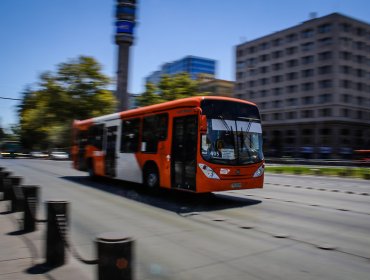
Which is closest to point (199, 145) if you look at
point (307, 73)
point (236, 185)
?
point (236, 185)

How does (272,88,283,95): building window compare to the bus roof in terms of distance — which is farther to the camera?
(272,88,283,95): building window

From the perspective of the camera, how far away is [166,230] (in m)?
7.24

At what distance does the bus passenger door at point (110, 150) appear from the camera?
15.0 meters

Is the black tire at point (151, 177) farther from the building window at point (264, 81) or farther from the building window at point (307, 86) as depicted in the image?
the building window at point (264, 81)

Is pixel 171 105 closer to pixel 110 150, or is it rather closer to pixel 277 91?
pixel 110 150

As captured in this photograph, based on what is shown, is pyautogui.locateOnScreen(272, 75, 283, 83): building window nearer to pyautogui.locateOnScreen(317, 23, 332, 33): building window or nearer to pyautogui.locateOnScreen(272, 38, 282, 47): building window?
pyautogui.locateOnScreen(272, 38, 282, 47): building window

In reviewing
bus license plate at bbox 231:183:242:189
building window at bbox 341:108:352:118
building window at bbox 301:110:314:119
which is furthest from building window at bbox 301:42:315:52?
bus license plate at bbox 231:183:242:189

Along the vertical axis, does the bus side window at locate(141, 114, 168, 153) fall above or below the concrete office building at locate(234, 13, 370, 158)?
below

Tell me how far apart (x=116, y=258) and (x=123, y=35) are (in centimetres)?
6576

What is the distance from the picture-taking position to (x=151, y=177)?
12258 millimetres

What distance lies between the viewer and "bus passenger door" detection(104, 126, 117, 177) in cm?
1502

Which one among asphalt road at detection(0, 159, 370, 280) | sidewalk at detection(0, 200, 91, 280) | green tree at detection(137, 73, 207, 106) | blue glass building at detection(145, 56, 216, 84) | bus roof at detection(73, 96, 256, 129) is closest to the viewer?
sidewalk at detection(0, 200, 91, 280)

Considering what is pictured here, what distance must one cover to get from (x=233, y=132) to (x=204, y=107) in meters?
1.07

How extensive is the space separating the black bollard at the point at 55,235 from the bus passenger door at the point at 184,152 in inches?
211
